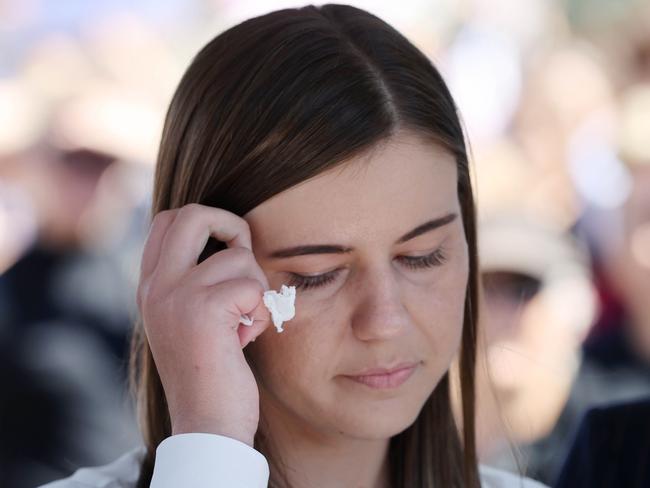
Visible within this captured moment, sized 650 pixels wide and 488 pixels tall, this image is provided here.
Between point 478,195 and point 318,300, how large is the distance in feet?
5.38

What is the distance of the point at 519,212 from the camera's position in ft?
12.1

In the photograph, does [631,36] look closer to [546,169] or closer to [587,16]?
[587,16]

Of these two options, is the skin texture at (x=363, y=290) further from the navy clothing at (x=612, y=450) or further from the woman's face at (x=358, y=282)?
the navy clothing at (x=612, y=450)

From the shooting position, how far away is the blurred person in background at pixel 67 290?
10.3ft

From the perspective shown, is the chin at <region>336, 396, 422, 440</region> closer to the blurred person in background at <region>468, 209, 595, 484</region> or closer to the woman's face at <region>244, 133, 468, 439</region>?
the woman's face at <region>244, 133, 468, 439</region>

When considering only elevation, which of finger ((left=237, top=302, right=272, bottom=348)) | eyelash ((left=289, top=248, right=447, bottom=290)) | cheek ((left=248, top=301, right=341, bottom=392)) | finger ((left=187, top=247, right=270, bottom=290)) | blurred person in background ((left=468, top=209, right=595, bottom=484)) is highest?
finger ((left=187, top=247, right=270, bottom=290))

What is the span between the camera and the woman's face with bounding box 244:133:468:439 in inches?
53.1

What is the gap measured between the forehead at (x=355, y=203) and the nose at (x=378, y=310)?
56mm

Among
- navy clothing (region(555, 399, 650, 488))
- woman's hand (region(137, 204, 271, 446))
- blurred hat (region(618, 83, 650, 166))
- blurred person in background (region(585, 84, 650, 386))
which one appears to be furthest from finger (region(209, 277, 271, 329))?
blurred hat (region(618, 83, 650, 166))

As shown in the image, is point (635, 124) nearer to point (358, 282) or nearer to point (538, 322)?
point (538, 322)

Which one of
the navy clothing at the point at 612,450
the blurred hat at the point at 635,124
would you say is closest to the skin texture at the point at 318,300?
the navy clothing at the point at 612,450

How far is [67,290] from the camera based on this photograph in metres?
3.21

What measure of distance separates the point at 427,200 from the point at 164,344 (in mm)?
372

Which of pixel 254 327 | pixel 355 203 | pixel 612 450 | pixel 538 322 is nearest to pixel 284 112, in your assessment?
pixel 355 203
